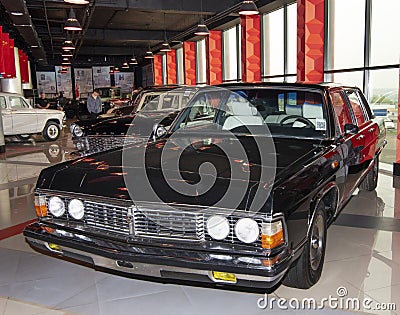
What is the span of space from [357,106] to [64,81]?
3026 centimetres

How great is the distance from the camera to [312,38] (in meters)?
9.92

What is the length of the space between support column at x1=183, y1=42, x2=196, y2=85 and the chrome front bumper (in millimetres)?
17472

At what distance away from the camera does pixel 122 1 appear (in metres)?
12.7

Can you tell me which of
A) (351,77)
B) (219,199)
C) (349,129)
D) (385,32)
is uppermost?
(385,32)

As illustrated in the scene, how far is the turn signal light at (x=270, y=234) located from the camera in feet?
7.19

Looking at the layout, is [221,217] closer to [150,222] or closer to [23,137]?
[150,222]

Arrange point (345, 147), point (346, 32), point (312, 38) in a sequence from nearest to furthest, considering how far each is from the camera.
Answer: point (345, 147) < point (346, 32) < point (312, 38)

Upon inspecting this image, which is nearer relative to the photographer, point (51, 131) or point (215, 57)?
point (51, 131)

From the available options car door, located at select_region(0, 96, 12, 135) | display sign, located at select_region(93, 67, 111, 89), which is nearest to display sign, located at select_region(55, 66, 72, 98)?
display sign, located at select_region(93, 67, 111, 89)

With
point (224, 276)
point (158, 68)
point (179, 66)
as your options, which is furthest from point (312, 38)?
point (158, 68)

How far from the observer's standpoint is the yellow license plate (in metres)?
2.23

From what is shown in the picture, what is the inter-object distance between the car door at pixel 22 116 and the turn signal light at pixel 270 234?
10644 millimetres

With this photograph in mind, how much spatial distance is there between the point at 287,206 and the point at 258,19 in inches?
469

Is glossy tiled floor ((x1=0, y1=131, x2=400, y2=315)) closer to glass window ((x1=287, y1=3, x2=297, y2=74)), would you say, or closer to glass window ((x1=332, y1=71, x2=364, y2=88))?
glass window ((x1=332, y1=71, x2=364, y2=88))
